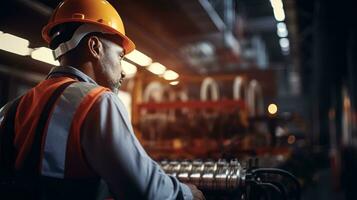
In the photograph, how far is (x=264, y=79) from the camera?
9320mm

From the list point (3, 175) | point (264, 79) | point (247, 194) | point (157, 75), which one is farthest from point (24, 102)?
point (264, 79)

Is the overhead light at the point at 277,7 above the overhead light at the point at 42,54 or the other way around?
Answer: above

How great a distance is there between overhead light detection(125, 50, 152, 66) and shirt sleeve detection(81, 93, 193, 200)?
11.4 feet

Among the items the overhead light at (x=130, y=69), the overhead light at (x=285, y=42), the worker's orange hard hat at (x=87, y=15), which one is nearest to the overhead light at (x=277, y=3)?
the overhead light at (x=130, y=69)

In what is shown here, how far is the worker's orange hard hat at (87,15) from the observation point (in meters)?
2.04

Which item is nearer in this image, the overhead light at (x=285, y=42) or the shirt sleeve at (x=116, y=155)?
the shirt sleeve at (x=116, y=155)

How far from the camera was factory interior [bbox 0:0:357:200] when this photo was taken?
267cm

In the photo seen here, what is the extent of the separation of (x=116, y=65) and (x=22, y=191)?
0.81 meters

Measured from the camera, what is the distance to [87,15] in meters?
2.08

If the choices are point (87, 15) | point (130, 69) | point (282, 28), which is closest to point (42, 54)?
point (130, 69)

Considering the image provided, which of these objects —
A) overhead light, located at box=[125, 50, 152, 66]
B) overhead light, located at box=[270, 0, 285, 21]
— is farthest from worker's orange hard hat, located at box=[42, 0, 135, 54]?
overhead light, located at box=[270, 0, 285, 21]

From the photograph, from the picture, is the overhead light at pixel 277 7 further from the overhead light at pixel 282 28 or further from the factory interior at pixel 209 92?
the overhead light at pixel 282 28

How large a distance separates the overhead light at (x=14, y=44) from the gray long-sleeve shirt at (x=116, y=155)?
2.20m

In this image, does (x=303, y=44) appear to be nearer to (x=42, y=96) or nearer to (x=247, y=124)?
(x=247, y=124)
